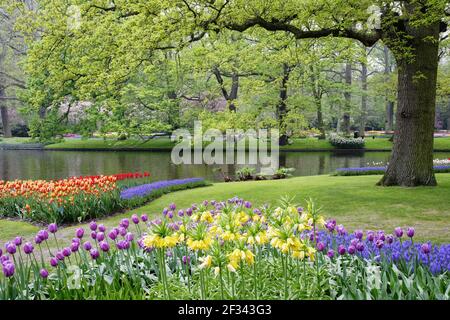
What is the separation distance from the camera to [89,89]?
40.2 ft

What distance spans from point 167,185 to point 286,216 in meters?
11.7

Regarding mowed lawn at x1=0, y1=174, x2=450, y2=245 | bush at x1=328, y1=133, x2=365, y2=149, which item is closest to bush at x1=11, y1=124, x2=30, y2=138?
bush at x1=328, y1=133, x2=365, y2=149

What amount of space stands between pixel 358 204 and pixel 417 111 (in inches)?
A: 127

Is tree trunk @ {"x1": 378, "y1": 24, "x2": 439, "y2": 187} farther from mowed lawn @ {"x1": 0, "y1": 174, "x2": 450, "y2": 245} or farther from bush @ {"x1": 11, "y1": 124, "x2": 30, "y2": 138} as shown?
bush @ {"x1": 11, "y1": 124, "x2": 30, "y2": 138}

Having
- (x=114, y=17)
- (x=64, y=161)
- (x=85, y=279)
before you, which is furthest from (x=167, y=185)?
(x=64, y=161)

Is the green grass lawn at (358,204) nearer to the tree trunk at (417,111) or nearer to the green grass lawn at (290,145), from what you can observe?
the tree trunk at (417,111)

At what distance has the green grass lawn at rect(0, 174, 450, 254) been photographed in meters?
8.91

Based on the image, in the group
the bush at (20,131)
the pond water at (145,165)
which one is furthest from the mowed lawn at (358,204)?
the bush at (20,131)

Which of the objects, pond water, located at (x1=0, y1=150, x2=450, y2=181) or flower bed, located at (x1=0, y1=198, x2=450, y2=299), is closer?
flower bed, located at (x1=0, y1=198, x2=450, y2=299)

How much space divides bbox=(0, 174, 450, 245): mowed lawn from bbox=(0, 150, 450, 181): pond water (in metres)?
8.67

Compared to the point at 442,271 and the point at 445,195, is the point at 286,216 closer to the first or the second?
the point at 442,271

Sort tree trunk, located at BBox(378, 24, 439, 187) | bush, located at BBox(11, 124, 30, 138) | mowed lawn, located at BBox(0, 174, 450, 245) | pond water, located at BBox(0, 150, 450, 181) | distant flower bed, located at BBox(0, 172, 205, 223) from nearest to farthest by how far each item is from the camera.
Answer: mowed lawn, located at BBox(0, 174, 450, 245), distant flower bed, located at BBox(0, 172, 205, 223), tree trunk, located at BBox(378, 24, 439, 187), pond water, located at BBox(0, 150, 450, 181), bush, located at BBox(11, 124, 30, 138)

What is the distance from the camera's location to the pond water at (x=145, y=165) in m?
24.2
